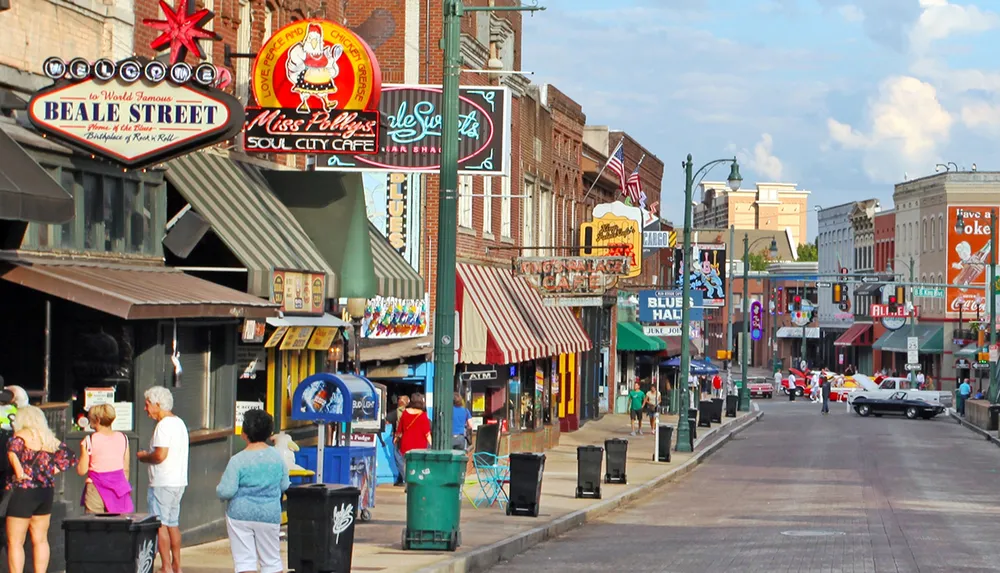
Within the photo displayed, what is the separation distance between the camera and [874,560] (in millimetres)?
17906

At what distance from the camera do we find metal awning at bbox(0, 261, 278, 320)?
1425cm

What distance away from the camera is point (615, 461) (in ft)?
95.2

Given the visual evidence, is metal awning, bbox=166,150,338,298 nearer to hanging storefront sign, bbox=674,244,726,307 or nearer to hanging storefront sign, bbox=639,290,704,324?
hanging storefront sign, bbox=639,290,704,324

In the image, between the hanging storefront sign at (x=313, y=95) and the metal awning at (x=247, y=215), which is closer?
the metal awning at (x=247, y=215)

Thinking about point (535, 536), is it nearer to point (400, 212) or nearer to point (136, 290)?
point (136, 290)

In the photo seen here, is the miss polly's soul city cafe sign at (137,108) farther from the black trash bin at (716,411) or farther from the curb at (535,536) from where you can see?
the black trash bin at (716,411)

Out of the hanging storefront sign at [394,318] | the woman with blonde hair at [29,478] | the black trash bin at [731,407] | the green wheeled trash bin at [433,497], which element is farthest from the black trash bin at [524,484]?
the black trash bin at [731,407]

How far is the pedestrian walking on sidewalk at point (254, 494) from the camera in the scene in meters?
12.1

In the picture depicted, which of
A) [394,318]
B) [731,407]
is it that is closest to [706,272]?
[731,407]

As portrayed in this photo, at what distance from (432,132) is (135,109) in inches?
341

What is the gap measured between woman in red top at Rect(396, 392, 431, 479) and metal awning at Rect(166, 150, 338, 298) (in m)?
2.23

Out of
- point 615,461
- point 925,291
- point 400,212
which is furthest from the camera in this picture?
point 925,291

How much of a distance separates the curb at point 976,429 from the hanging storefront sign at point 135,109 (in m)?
38.2

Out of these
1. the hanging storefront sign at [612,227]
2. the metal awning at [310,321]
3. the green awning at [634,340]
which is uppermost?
the hanging storefront sign at [612,227]
